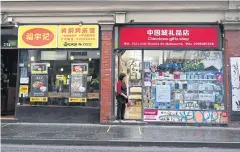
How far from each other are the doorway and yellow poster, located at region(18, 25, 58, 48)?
1.23m

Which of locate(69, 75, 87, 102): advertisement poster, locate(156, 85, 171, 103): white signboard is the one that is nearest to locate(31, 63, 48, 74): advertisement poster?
locate(69, 75, 87, 102): advertisement poster

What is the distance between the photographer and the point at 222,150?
30.6 feet

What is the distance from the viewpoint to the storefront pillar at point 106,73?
13328mm

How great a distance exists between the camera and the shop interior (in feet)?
43.9

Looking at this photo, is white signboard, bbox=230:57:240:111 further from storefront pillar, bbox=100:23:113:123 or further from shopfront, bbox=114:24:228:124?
storefront pillar, bbox=100:23:113:123

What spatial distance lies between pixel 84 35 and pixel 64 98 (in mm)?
2480

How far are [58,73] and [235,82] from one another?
6510 mm

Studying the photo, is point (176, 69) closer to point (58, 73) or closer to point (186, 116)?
point (186, 116)

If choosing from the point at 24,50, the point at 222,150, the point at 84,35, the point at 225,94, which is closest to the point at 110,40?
the point at 84,35

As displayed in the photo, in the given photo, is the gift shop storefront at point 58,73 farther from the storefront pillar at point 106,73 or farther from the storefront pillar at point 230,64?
the storefront pillar at point 230,64

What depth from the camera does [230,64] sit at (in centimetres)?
1306

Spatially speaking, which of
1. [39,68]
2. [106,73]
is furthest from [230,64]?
[39,68]

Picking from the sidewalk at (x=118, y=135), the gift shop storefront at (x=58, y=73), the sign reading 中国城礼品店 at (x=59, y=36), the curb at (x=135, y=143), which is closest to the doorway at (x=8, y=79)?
the sign reading 中国城礼品店 at (x=59, y=36)

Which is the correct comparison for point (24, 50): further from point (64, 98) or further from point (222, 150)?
point (222, 150)
